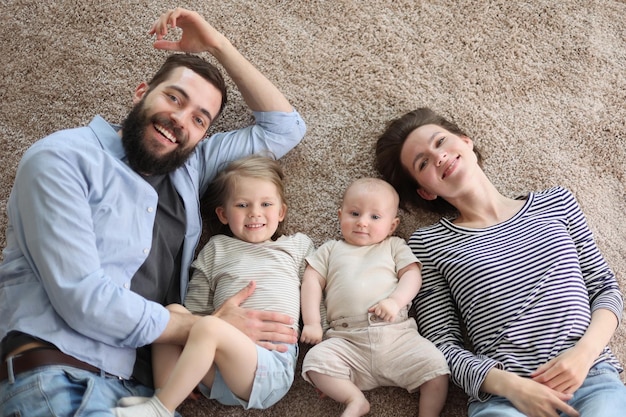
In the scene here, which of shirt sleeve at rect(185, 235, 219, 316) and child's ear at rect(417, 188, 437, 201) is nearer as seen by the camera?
shirt sleeve at rect(185, 235, 219, 316)

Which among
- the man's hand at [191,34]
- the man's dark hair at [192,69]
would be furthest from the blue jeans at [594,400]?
the man's hand at [191,34]

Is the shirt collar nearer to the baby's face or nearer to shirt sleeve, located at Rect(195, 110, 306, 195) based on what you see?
shirt sleeve, located at Rect(195, 110, 306, 195)

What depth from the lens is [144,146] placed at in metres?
1.63

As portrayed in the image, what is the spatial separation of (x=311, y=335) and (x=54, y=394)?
66cm

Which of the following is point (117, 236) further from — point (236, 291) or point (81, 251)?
point (236, 291)

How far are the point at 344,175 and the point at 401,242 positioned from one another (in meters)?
0.32

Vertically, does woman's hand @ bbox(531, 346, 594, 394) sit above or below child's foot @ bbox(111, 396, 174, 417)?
above

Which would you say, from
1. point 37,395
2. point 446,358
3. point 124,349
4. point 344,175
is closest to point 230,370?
point 124,349

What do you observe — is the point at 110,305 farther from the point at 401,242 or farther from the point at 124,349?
the point at 401,242

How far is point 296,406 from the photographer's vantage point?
1.71m

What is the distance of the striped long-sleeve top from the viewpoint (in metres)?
1.58

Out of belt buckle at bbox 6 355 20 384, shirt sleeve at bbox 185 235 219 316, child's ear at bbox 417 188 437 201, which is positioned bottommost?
belt buckle at bbox 6 355 20 384

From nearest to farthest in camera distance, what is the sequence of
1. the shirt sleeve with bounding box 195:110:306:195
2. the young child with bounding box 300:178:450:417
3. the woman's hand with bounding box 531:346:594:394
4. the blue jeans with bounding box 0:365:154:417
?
the blue jeans with bounding box 0:365:154:417, the woman's hand with bounding box 531:346:594:394, the young child with bounding box 300:178:450:417, the shirt sleeve with bounding box 195:110:306:195

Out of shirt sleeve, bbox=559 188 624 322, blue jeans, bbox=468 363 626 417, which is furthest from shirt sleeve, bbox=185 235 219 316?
shirt sleeve, bbox=559 188 624 322
